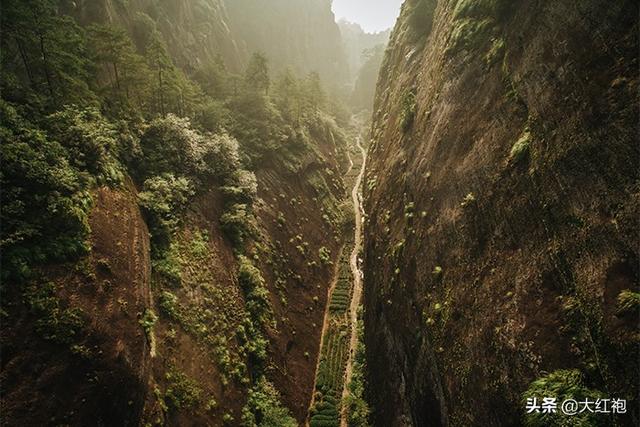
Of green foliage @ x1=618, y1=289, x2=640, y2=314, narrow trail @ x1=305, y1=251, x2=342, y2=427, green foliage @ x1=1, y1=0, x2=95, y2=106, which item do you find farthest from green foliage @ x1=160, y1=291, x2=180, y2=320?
green foliage @ x1=618, y1=289, x2=640, y2=314

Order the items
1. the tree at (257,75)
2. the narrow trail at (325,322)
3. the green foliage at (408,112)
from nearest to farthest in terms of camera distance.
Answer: the narrow trail at (325,322) → the green foliage at (408,112) → the tree at (257,75)

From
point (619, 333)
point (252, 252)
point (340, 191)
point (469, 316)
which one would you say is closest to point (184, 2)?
point (340, 191)

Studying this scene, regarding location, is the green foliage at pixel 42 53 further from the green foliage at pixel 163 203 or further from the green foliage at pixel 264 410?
the green foliage at pixel 264 410

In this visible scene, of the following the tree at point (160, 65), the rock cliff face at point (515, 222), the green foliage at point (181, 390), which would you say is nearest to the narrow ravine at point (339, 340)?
the rock cliff face at point (515, 222)

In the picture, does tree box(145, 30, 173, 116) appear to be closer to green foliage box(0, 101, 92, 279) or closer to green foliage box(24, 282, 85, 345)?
green foliage box(0, 101, 92, 279)

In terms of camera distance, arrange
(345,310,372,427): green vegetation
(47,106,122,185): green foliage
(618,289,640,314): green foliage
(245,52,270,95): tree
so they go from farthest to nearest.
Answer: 1. (245,52,270,95): tree
2. (345,310,372,427): green vegetation
3. (47,106,122,185): green foliage
4. (618,289,640,314): green foliage

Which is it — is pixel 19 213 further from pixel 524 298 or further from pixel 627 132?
pixel 627 132
